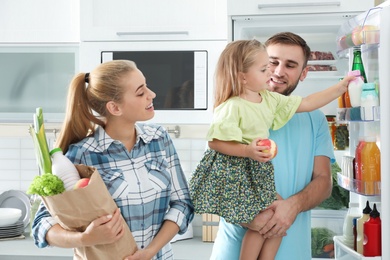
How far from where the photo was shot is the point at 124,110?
1.86 meters

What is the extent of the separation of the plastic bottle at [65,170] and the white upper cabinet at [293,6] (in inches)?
55.5

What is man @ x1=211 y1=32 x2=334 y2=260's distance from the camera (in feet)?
6.78

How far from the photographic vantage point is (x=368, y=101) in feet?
6.24

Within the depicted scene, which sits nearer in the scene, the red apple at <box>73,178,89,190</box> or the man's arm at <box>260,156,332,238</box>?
the red apple at <box>73,178,89,190</box>

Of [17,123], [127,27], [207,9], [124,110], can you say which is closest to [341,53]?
[124,110]

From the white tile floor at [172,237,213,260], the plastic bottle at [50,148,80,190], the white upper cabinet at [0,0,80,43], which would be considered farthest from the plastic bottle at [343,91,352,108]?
the white upper cabinet at [0,0,80,43]

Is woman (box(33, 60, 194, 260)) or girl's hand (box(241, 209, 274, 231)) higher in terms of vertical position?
woman (box(33, 60, 194, 260))

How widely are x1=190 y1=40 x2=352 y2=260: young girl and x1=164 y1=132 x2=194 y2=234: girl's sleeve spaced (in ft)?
0.24

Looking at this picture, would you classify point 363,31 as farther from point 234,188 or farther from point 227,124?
point 234,188

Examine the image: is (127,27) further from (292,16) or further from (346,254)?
(346,254)

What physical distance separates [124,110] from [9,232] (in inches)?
77.3

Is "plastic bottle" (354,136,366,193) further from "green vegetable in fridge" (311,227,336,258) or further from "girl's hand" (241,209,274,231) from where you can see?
"green vegetable in fridge" (311,227,336,258)

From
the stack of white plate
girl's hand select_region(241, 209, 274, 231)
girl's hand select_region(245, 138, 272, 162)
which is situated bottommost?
the stack of white plate

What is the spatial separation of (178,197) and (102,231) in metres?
0.32
